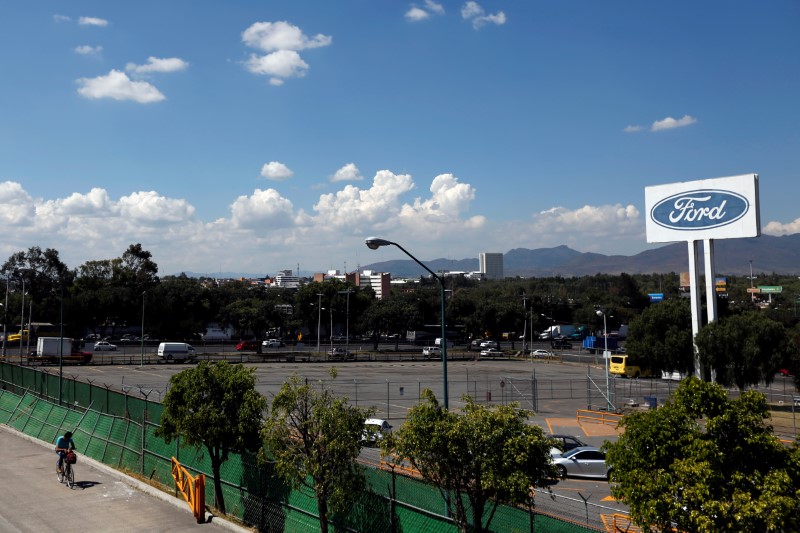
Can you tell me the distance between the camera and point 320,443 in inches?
480

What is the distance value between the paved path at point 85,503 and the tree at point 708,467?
32.1ft

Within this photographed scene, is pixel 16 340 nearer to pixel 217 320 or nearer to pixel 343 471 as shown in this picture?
pixel 217 320

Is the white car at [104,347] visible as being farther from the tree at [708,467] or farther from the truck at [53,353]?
the tree at [708,467]

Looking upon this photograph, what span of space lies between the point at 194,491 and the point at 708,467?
12.1m

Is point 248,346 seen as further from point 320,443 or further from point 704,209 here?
point 320,443

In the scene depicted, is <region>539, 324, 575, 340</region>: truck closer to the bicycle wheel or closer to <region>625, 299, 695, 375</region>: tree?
<region>625, 299, 695, 375</region>: tree

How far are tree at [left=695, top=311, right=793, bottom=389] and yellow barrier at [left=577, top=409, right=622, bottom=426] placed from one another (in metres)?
8.12

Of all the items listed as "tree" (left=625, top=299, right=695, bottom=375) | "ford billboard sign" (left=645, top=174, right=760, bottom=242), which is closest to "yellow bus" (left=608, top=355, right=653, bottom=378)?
"tree" (left=625, top=299, right=695, bottom=375)

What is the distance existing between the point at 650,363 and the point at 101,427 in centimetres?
3908

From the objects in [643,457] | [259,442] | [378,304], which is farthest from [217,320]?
[643,457]

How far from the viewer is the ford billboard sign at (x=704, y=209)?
147 feet

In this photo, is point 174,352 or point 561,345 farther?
point 561,345

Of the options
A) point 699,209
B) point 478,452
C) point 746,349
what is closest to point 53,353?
point 699,209

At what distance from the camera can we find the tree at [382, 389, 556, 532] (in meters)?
9.81
